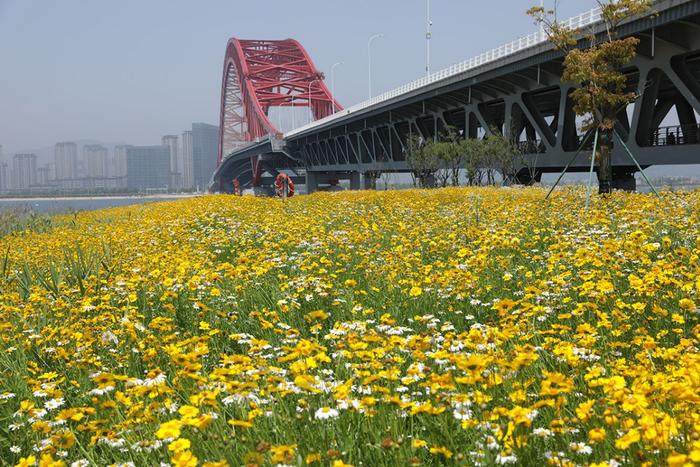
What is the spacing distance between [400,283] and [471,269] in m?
1.13

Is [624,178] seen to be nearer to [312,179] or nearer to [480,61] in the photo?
[480,61]

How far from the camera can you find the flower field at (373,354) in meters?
2.61

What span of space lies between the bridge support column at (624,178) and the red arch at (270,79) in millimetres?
65371

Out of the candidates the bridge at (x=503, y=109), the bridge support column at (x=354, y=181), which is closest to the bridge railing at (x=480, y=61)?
the bridge at (x=503, y=109)

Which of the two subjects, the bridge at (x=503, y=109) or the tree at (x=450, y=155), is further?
the tree at (x=450, y=155)

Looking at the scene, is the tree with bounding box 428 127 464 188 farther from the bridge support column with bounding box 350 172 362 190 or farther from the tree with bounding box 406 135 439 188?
the bridge support column with bounding box 350 172 362 190

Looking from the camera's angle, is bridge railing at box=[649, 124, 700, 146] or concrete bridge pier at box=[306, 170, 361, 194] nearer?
bridge railing at box=[649, 124, 700, 146]

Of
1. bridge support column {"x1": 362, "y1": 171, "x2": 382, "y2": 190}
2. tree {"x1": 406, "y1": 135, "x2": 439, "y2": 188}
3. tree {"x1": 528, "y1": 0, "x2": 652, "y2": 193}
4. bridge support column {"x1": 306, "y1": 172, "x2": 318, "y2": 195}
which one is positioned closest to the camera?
tree {"x1": 528, "y1": 0, "x2": 652, "y2": 193}

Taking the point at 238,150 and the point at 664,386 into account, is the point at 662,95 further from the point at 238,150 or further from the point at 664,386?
the point at 238,150

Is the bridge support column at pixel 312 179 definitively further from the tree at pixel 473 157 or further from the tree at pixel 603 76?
the tree at pixel 603 76

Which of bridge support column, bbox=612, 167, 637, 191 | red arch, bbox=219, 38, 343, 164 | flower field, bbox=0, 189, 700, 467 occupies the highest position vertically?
red arch, bbox=219, 38, 343, 164

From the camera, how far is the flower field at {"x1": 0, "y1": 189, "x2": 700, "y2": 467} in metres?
2.61

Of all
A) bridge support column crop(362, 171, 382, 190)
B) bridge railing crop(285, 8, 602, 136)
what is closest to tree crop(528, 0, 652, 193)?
bridge railing crop(285, 8, 602, 136)

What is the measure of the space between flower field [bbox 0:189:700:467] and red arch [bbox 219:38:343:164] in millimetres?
88561
